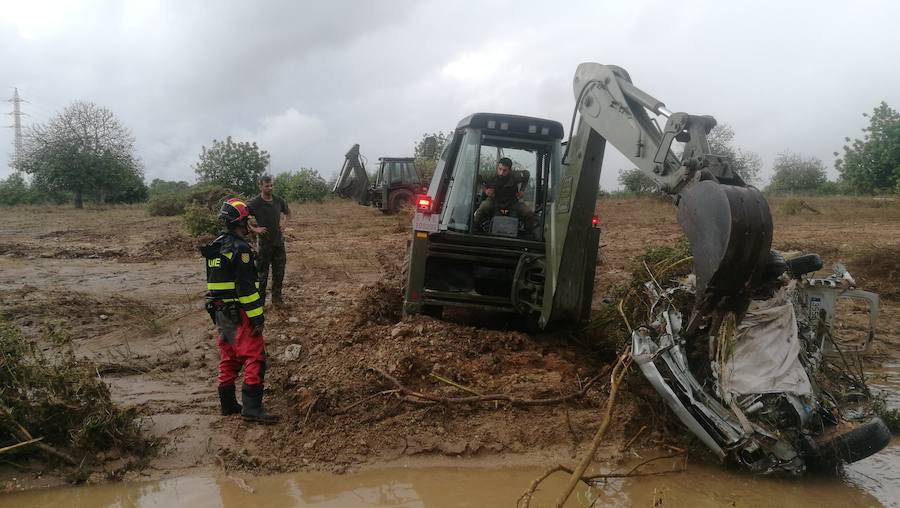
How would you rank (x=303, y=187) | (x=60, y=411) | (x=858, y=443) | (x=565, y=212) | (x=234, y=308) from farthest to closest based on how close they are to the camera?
(x=303, y=187) < (x=565, y=212) < (x=234, y=308) < (x=60, y=411) < (x=858, y=443)

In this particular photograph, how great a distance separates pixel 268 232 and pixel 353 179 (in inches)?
545

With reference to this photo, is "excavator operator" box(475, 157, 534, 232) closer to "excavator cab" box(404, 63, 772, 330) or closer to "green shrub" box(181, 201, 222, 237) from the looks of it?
"excavator cab" box(404, 63, 772, 330)

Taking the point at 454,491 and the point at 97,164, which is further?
the point at 97,164

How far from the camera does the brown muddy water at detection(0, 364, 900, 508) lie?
333cm

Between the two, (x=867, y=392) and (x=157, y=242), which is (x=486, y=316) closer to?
(x=867, y=392)

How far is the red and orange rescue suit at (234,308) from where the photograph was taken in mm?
4379

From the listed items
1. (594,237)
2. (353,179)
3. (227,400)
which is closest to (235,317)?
(227,400)

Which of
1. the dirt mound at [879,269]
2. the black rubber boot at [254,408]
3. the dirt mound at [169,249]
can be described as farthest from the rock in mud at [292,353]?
the dirt mound at [879,269]

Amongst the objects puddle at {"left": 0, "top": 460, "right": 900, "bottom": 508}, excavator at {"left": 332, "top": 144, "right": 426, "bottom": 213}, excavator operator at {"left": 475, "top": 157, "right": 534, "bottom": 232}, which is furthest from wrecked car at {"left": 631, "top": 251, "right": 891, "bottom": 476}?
excavator at {"left": 332, "top": 144, "right": 426, "bottom": 213}

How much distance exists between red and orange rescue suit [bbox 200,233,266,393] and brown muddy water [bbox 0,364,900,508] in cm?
92

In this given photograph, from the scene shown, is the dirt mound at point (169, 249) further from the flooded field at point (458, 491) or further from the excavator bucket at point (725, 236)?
the excavator bucket at point (725, 236)

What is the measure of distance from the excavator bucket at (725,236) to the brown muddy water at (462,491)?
106 centimetres

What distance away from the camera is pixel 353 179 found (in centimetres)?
2084

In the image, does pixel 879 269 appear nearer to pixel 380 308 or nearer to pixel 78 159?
pixel 380 308
